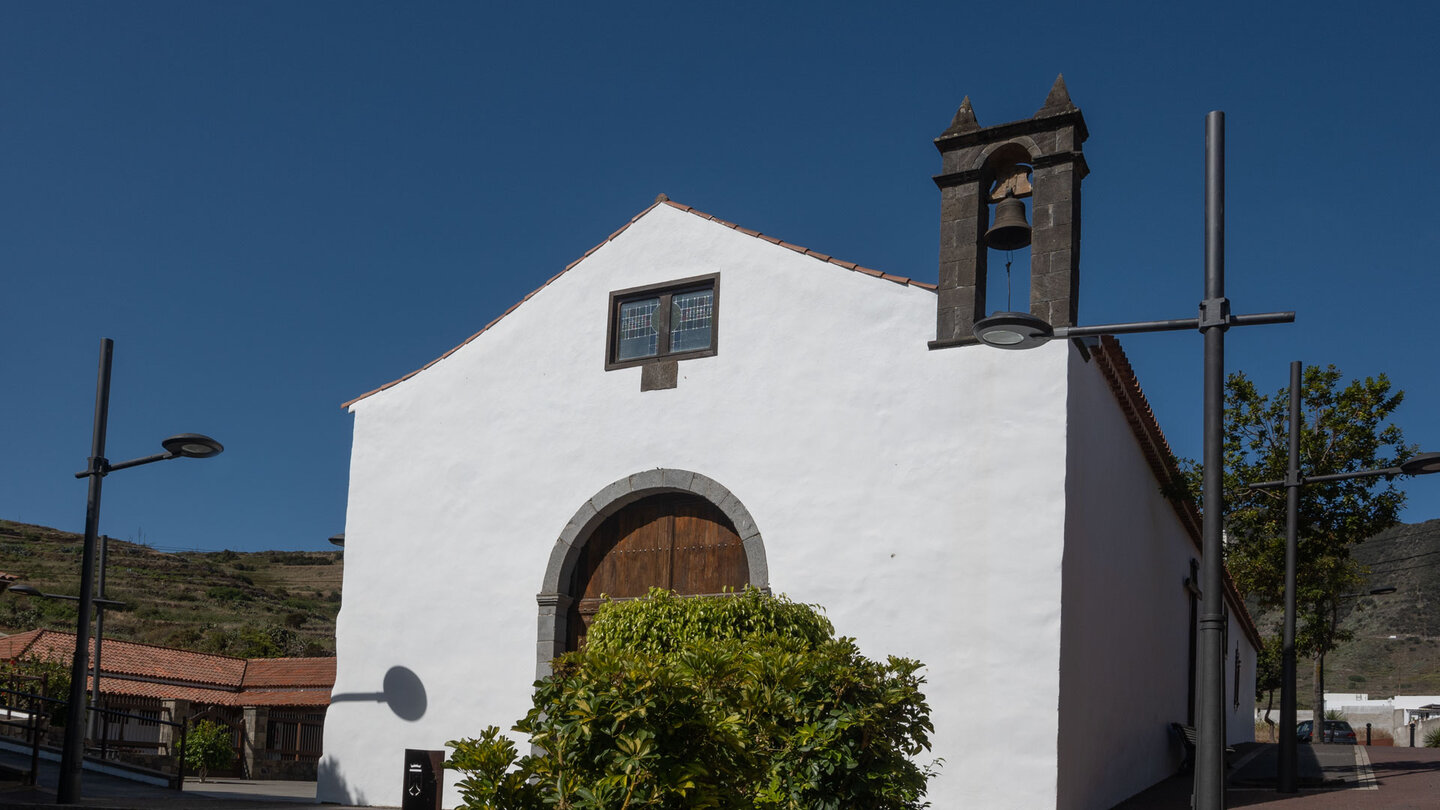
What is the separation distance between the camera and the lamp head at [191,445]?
12.2m

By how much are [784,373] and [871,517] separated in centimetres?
185

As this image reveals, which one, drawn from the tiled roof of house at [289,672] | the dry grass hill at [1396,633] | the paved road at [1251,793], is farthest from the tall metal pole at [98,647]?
the dry grass hill at [1396,633]

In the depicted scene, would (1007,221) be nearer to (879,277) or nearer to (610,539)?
(879,277)

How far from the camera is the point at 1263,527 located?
1867 centimetres

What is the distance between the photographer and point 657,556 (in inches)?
514

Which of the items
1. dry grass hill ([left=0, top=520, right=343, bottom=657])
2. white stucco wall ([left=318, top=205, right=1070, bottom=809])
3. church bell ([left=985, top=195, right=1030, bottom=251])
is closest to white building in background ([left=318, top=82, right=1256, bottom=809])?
white stucco wall ([left=318, top=205, right=1070, bottom=809])

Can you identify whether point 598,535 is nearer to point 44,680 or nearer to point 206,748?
point 44,680

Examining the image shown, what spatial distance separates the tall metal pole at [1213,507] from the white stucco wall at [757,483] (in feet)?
13.6

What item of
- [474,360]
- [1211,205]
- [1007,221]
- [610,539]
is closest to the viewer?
[1211,205]

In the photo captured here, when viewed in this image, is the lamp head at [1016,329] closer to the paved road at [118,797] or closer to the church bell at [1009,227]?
the church bell at [1009,227]

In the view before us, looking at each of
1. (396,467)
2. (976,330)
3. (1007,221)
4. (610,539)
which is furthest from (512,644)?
(976,330)

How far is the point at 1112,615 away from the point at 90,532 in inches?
425

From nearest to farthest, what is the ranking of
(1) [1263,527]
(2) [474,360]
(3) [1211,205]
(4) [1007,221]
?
1. (3) [1211,205]
2. (4) [1007,221]
3. (2) [474,360]
4. (1) [1263,527]

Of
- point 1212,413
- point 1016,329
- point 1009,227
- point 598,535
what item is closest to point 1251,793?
point 1009,227
